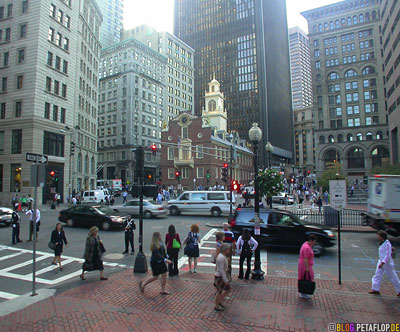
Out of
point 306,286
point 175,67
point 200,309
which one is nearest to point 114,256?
point 200,309

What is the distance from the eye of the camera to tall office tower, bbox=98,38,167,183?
71.3 meters

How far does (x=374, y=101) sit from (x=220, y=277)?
83.7 metres

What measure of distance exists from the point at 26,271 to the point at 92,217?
799 centimetres

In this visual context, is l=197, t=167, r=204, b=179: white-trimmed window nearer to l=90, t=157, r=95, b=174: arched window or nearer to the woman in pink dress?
l=90, t=157, r=95, b=174: arched window

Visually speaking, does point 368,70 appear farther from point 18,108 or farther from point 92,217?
point 92,217

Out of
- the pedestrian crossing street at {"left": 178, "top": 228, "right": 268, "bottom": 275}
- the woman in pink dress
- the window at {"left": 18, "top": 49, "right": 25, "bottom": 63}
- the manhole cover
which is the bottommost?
the pedestrian crossing street at {"left": 178, "top": 228, "right": 268, "bottom": 275}

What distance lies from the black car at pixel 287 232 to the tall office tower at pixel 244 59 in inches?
3668

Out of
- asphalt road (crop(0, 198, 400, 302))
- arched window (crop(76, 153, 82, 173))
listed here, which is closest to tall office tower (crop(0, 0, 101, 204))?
arched window (crop(76, 153, 82, 173))

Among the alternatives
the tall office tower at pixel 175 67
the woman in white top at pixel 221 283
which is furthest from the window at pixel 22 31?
the tall office tower at pixel 175 67

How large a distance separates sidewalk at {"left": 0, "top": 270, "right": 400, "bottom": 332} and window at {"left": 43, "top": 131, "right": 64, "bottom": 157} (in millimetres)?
31622

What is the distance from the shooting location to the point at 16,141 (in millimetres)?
34219

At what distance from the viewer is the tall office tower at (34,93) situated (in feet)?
110

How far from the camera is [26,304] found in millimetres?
6742

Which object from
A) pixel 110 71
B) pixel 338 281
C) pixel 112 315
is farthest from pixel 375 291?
pixel 110 71
